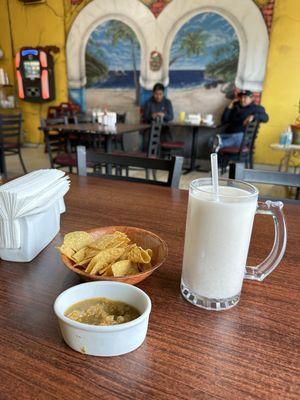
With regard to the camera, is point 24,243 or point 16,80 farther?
point 16,80

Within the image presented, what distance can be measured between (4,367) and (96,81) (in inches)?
282

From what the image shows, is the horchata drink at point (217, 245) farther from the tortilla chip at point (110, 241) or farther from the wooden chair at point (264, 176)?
the wooden chair at point (264, 176)

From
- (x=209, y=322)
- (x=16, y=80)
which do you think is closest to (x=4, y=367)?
(x=209, y=322)

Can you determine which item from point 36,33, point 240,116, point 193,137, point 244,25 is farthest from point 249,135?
point 36,33

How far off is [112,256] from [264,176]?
38.8 inches

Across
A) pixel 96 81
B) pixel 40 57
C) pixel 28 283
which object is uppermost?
pixel 40 57

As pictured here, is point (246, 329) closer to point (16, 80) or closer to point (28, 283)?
point (28, 283)

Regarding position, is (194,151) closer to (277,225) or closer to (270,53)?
(270,53)

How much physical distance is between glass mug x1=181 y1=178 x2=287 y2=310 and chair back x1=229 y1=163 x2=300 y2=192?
773 millimetres

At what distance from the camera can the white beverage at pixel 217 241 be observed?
572mm

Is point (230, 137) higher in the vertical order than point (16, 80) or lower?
lower

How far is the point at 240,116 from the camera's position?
18.1 ft

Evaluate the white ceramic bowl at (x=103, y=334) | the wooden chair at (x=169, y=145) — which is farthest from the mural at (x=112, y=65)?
the white ceramic bowl at (x=103, y=334)

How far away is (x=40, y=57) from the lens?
712 cm
